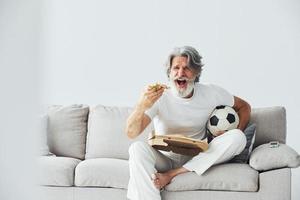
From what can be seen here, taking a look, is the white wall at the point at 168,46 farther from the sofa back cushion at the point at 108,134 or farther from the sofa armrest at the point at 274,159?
the sofa armrest at the point at 274,159

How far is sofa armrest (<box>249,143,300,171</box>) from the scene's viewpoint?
260 cm

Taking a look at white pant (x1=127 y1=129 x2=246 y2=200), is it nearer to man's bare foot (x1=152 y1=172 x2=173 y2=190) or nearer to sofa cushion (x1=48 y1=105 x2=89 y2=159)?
man's bare foot (x1=152 y1=172 x2=173 y2=190)

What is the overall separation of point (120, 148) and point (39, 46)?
2.50 metres

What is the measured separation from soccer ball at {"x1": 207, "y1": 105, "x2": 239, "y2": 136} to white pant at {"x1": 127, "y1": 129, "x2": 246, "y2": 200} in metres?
0.08

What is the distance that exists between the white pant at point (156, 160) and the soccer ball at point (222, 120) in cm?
8

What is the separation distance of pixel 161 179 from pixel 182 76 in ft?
2.00

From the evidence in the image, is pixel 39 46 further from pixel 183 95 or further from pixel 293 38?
A: pixel 293 38

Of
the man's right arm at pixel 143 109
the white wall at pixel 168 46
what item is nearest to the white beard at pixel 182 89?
the man's right arm at pixel 143 109

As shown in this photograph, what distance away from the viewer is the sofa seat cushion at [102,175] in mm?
2703

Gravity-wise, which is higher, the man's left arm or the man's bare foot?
the man's left arm

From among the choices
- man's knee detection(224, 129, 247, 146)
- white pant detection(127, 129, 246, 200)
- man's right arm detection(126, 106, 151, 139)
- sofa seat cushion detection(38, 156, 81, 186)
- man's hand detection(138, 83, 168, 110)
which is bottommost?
sofa seat cushion detection(38, 156, 81, 186)

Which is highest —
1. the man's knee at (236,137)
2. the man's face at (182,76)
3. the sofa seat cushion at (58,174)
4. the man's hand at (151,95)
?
the man's face at (182,76)

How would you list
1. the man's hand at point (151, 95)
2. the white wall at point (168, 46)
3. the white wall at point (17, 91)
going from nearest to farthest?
the white wall at point (17, 91), the man's hand at point (151, 95), the white wall at point (168, 46)

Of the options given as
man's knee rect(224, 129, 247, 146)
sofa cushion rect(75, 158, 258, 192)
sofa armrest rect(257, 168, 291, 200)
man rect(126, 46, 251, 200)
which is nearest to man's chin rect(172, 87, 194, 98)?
man rect(126, 46, 251, 200)
